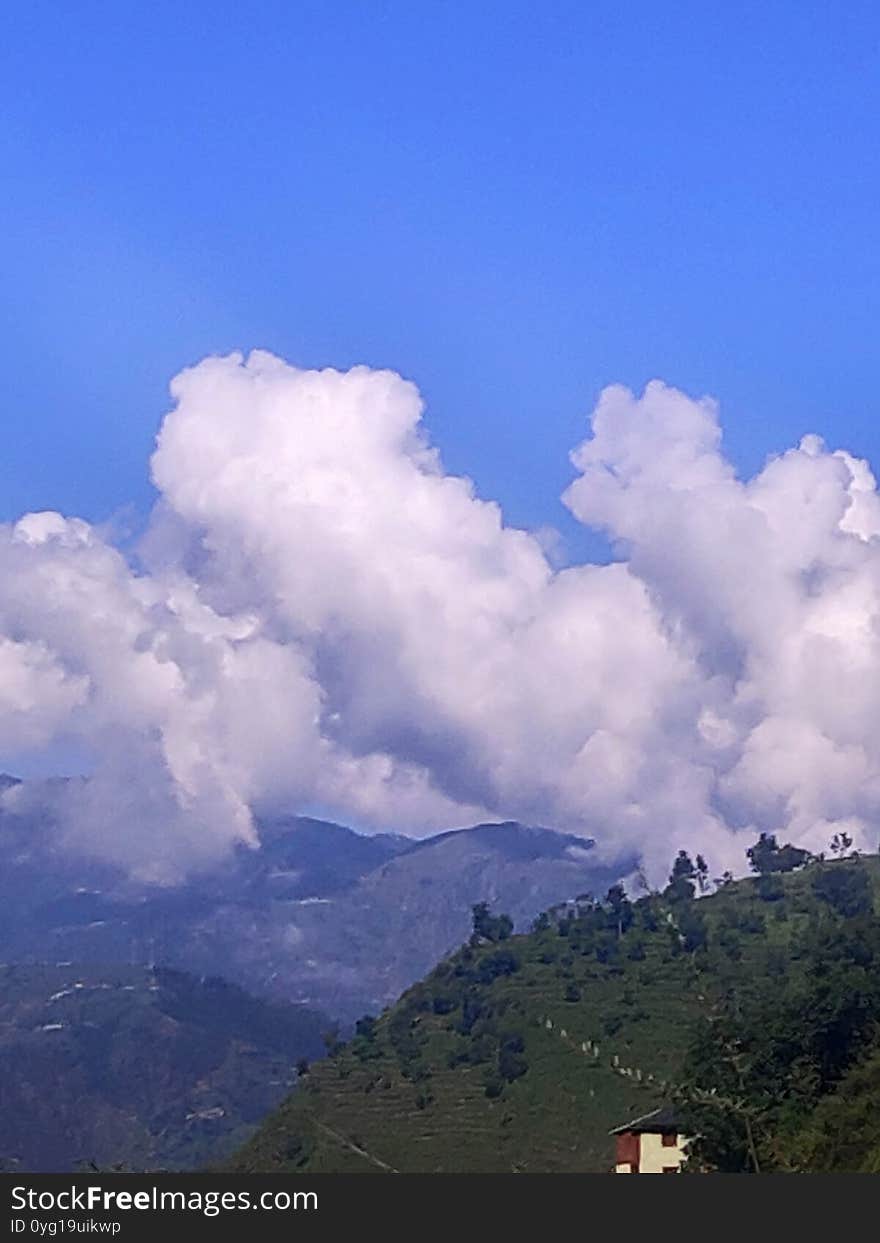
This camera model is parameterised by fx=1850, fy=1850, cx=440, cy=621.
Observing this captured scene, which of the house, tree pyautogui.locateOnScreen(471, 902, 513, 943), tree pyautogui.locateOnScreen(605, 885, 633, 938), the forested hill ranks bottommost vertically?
the house

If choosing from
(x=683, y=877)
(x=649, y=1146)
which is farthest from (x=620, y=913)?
(x=649, y=1146)

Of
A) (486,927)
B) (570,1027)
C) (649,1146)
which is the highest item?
(486,927)

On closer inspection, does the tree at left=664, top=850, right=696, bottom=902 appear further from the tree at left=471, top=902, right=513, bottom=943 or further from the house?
the house

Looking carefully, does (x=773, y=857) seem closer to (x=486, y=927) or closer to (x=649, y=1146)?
(x=486, y=927)

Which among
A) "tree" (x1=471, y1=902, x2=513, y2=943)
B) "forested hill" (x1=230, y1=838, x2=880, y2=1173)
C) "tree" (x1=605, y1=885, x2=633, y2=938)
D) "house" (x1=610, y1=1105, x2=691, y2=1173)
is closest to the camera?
"forested hill" (x1=230, y1=838, x2=880, y2=1173)

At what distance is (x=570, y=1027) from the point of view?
429 feet

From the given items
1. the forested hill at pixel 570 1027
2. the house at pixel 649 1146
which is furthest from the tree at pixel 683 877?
the house at pixel 649 1146

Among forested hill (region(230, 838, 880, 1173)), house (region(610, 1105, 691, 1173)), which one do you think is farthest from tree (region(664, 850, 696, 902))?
house (region(610, 1105, 691, 1173))

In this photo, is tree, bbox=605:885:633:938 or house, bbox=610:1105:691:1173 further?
tree, bbox=605:885:633:938

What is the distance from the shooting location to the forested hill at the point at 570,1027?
6894cm

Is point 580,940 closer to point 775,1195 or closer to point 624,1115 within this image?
point 624,1115

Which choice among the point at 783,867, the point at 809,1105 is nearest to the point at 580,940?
the point at 783,867

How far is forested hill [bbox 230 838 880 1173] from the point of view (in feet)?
226

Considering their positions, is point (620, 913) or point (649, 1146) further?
point (620, 913)
